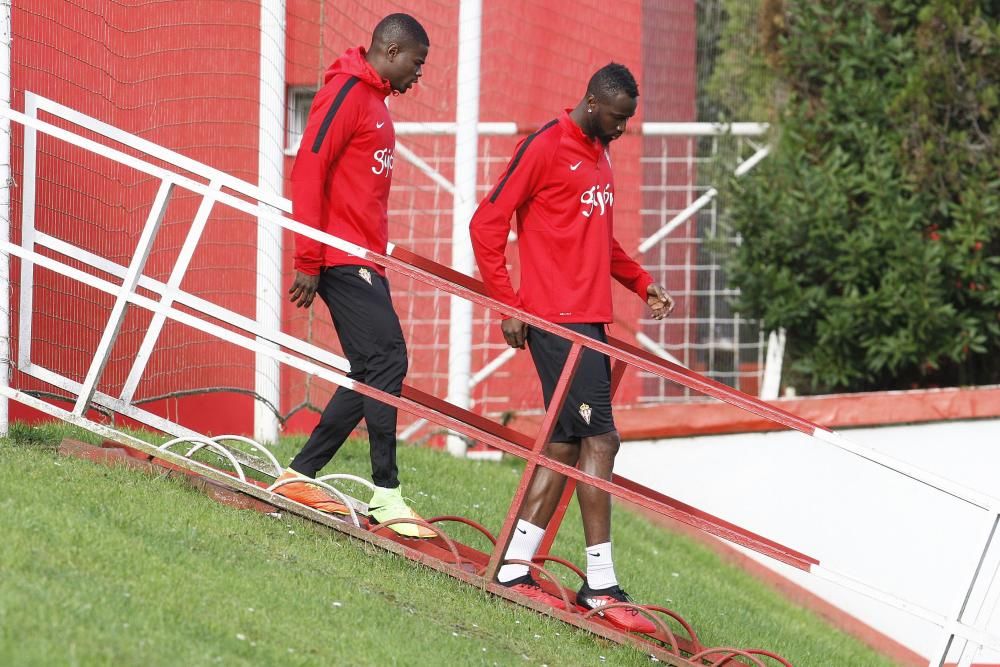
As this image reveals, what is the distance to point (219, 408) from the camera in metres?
8.23

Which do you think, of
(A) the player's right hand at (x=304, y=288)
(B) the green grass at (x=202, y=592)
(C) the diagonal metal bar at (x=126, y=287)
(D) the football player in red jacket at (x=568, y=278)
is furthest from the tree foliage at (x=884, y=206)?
(C) the diagonal metal bar at (x=126, y=287)

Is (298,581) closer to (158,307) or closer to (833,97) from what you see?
(158,307)

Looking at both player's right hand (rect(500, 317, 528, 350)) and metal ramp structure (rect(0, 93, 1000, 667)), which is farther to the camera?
player's right hand (rect(500, 317, 528, 350))

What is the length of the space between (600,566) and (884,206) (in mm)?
5684

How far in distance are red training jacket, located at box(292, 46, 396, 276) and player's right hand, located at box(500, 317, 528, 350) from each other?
0.55 metres

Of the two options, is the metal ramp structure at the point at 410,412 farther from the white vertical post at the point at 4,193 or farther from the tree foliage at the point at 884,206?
the tree foliage at the point at 884,206

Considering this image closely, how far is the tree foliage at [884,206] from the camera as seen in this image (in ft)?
33.6

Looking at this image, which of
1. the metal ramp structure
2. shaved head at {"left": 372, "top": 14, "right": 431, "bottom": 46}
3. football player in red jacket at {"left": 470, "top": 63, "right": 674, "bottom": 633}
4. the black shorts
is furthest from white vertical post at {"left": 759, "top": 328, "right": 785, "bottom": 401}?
shaved head at {"left": 372, "top": 14, "right": 431, "bottom": 46}

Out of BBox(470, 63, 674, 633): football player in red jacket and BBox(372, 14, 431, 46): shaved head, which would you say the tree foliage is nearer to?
BBox(470, 63, 674, 633): football player in red jacket

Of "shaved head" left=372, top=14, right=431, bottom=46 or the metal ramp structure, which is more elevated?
"shaved head" left=372, top=14, right=431, bottom=46

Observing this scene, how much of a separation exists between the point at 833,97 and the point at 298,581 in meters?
7.12

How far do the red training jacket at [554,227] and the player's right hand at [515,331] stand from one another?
0.38 feet

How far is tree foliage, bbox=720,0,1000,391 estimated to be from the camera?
10234 millimetres

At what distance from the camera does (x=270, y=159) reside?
770 cm
